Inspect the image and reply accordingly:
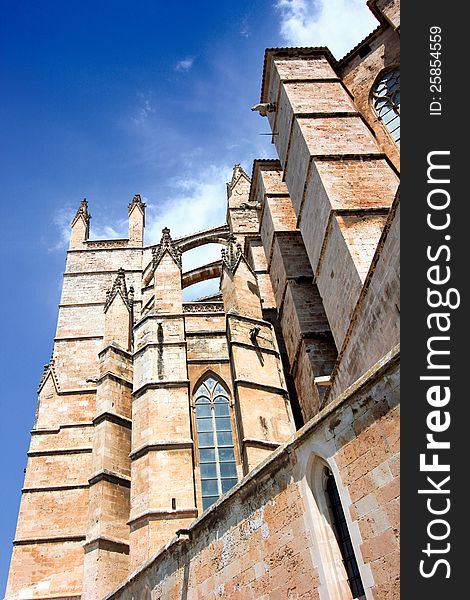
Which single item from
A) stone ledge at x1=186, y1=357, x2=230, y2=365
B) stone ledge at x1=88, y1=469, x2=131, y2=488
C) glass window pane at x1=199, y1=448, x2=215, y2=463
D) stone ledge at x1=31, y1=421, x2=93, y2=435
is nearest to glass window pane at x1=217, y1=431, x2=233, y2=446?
glass window pane at x1=199, y1=448, x2=215, y2=463

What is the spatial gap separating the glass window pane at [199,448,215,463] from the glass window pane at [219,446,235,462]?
16cm

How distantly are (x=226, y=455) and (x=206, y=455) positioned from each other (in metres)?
0.40

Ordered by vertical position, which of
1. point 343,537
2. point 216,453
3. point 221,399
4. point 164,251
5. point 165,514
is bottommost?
point 343,537

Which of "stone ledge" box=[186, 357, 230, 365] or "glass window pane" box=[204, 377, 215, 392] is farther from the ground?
"stone ledge" box=[186, 357, 230, 365]

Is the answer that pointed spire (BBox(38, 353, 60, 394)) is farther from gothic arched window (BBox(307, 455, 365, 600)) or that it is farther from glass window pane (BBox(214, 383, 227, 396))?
gothic arched window (BBox(307, 455, 365, 600))

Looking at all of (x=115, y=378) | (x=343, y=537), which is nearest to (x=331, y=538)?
(x=343, y=537)

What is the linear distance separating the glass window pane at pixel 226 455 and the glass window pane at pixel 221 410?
2.58 feet

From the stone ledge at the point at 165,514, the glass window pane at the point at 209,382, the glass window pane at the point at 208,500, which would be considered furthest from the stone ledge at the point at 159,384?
the stone ledge at the point at 165,514

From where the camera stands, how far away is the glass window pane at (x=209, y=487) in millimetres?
9812

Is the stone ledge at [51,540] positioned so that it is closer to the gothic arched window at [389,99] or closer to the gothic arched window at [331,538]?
the gothic arched window at [331,538]

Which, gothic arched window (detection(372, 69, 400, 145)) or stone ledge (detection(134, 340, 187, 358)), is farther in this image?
stone ledge (detection(134, 340, 187, 358))

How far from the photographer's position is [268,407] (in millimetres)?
10023

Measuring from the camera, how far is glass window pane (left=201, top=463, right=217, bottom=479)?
1002cm

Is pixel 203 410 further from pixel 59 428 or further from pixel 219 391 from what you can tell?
pixel 59 428
